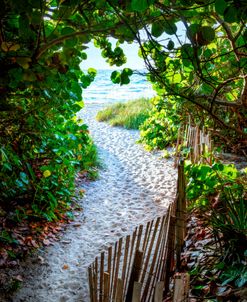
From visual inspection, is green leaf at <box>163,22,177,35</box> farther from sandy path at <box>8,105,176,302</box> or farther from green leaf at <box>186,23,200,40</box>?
sandy path at <box>8,105,176,302</box>

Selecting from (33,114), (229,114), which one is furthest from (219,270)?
(229,114)

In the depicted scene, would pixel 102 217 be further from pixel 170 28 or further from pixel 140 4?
pixel 140 4

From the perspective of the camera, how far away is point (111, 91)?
28797mm

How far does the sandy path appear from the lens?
3012mm

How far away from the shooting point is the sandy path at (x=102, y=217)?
9.88 ft

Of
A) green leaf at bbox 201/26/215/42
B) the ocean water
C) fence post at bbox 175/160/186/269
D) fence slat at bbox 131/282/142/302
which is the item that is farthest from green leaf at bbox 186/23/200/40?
the ocean water

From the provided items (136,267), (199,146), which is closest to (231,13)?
(136,267)

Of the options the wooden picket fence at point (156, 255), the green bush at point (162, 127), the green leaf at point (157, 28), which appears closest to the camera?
the green leaf at point (157, 28)

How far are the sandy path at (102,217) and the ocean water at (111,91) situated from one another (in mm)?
11441

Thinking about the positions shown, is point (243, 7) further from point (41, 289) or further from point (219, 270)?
point (41, 289)

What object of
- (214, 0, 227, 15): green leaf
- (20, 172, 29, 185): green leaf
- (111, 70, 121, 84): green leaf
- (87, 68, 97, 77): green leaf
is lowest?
(20, 172, 29, 185): green leaf

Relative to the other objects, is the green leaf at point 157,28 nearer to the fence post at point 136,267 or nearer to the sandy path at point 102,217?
the fence post at point 136,267

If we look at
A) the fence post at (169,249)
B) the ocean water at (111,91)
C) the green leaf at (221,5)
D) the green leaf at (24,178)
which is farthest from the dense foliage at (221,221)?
the ocean water at (111,91)

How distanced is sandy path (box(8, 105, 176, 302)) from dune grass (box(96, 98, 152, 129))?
3.31 m
